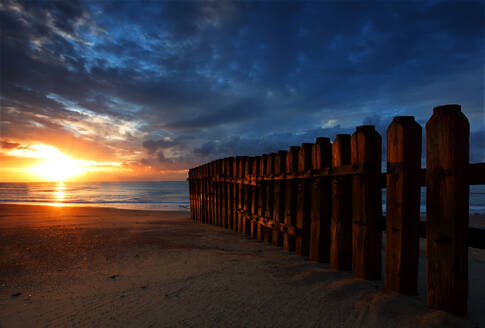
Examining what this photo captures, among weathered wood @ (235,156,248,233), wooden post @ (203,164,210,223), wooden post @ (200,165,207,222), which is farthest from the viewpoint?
wooden post @ (200,165,207,222)

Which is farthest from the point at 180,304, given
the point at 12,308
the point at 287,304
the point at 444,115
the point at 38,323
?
the point at 444,115

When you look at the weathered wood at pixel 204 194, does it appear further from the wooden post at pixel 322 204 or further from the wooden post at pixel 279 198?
the wooden post at pixel 322 204

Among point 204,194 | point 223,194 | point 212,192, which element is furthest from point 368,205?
point 204,194

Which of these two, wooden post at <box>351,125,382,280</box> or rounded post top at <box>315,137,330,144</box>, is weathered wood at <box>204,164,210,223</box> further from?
wooden post at <box>351,125,382,280</box>

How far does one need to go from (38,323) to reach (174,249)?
2.65 meters

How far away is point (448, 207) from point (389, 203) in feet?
1.80

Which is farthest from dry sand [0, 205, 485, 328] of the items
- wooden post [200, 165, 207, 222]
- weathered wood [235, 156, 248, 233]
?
wooden post [200, 165, 207, 222]

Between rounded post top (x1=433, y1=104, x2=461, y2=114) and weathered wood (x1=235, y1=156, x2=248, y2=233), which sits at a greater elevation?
rounded post top (x1=433, y1=104, x2=461, y2=114)

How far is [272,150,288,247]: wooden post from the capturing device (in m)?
5.04

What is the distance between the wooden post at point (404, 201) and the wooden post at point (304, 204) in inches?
61.5

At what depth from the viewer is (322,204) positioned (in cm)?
385

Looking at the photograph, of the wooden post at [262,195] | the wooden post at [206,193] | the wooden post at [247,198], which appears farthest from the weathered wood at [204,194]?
the wooden post at [262,195]

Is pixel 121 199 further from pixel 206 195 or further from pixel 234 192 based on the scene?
pixel 234 192

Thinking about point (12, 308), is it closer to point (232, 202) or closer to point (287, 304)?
point (287, 304)
